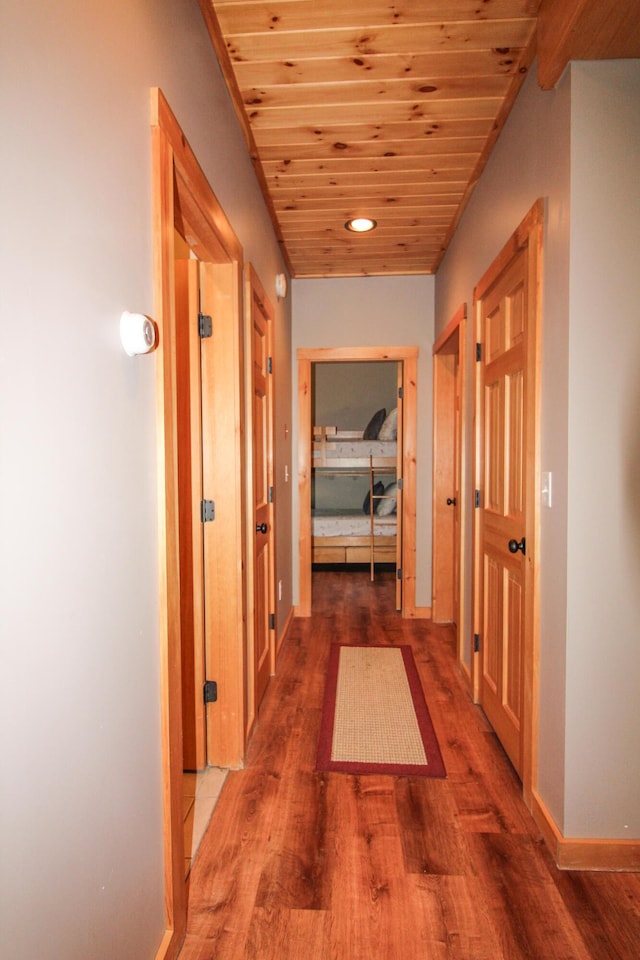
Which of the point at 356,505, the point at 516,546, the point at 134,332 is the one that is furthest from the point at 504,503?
the point at 356,505

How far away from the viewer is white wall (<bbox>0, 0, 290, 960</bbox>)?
27.7 inches

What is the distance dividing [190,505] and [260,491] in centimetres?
66

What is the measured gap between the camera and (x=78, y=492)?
2.86ft

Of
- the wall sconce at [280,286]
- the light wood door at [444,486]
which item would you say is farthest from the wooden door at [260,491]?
the light wood door at [444,486]

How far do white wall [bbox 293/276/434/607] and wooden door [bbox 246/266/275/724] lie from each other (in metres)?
1.16

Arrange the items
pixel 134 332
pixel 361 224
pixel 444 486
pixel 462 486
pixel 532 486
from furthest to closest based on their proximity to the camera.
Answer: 1. pixel 444 486
2. pixel 361 224
3. pixel 462 486
4. pixel 532 486
5. pixel 134 332

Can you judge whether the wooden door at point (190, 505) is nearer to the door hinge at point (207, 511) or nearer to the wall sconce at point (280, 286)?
the door hinge at point (207, 511)

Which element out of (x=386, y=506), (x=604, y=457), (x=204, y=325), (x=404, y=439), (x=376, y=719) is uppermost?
(x=204, y=325)

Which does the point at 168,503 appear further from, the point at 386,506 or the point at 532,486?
the point at 386,506

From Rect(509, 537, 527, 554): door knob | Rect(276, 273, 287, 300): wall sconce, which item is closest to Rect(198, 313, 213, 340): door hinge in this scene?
Rect(276, 273, 287, 300): wall sconce

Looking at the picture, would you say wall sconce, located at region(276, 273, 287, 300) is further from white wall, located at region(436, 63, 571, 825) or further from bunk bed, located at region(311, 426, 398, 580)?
bunk bed, located at region(311, 426, 398, 580)

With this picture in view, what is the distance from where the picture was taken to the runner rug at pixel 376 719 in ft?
6.95

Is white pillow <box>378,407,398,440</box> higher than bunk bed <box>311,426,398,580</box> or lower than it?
higher

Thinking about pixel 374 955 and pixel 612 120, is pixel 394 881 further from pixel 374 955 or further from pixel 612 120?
pixel 612 120
